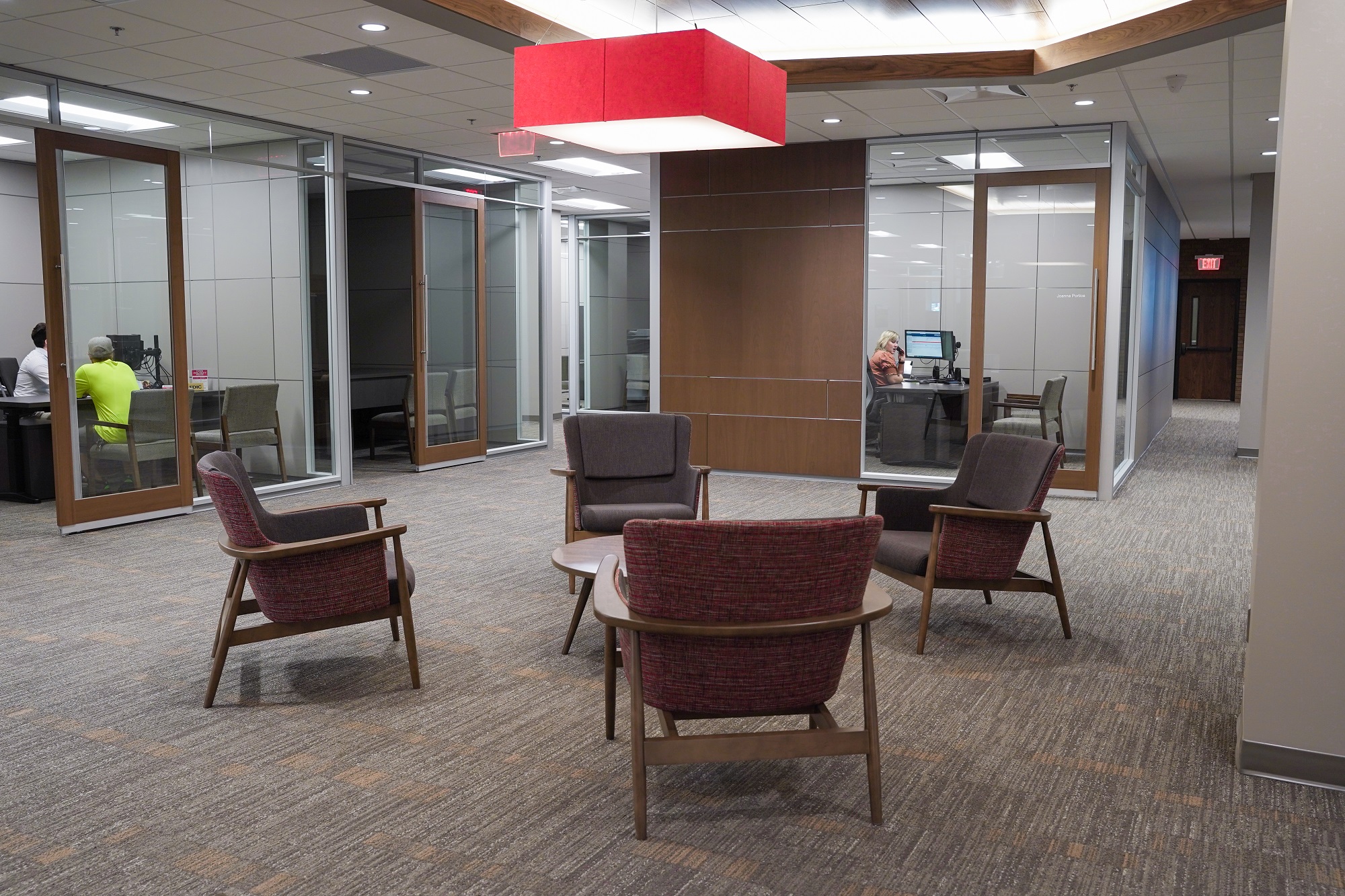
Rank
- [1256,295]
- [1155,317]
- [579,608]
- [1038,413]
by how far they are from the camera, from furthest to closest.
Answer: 1. [1155,317]
2. [1256,295]
3. [1038,413]
4. [579,608]

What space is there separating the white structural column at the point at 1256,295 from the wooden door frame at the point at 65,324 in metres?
9.67

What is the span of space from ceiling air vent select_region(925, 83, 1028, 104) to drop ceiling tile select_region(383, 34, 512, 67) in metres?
2.94

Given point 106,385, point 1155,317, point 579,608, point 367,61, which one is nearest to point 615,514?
point 579,608

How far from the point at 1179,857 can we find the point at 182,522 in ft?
21.7

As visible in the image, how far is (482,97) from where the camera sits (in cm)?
763

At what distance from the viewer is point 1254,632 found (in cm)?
328

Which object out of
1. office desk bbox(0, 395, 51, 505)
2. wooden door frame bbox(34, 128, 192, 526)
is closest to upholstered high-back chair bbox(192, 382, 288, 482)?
wooden door frame bbox(34, 128, 192, 526)

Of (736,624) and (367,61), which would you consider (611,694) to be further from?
(367,61)

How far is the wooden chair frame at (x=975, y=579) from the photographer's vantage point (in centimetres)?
454

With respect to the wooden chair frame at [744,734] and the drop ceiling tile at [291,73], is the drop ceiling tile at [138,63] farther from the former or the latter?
the wooden chair frame at [744,734]

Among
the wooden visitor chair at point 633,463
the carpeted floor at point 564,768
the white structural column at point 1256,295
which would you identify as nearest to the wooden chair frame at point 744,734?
the carpeted floor at point 564,768

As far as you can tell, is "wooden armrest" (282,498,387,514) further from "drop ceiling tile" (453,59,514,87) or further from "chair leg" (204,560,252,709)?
"drop ceiling tile" (453,59,514,87)

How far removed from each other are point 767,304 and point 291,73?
4.43m

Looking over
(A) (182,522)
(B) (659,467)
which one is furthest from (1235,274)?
(A) (182,522)
